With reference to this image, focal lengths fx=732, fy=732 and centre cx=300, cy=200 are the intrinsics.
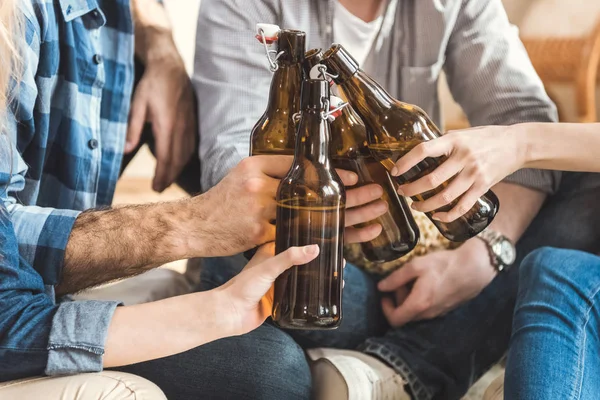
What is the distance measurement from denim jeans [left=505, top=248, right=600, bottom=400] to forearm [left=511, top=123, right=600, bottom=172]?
0.46ft

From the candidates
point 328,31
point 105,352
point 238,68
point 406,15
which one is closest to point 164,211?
point 105,352

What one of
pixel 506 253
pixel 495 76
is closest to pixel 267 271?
pixel 506 253

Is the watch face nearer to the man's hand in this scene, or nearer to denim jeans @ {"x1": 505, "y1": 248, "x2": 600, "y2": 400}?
denim jeans @ {"x1": 505, "y1": 248, "x2": 600, "y2": 400}

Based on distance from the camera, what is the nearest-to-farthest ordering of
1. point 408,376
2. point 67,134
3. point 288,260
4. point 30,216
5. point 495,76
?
point 288,260 → point 30,216 → point 408,376 → point 67,134 → point 495,76

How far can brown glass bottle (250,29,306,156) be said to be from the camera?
90cm

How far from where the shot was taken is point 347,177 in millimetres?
897

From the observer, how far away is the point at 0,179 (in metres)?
0.96

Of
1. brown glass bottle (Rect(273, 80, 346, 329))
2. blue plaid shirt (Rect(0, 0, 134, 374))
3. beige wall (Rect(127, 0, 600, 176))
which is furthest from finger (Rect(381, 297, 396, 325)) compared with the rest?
beige wall (Rect(127, 0, 600, 176))

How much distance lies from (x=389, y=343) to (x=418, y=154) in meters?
0.44

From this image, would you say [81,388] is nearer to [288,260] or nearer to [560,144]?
[288,260]

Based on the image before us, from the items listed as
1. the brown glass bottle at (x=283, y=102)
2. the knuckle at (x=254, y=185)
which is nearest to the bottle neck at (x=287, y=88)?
the brown glass bottle at (x=283, y=102)

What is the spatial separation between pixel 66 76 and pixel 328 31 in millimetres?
467

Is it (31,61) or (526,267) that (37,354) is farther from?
(526,267)

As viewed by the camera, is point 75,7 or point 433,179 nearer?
point 433,179
